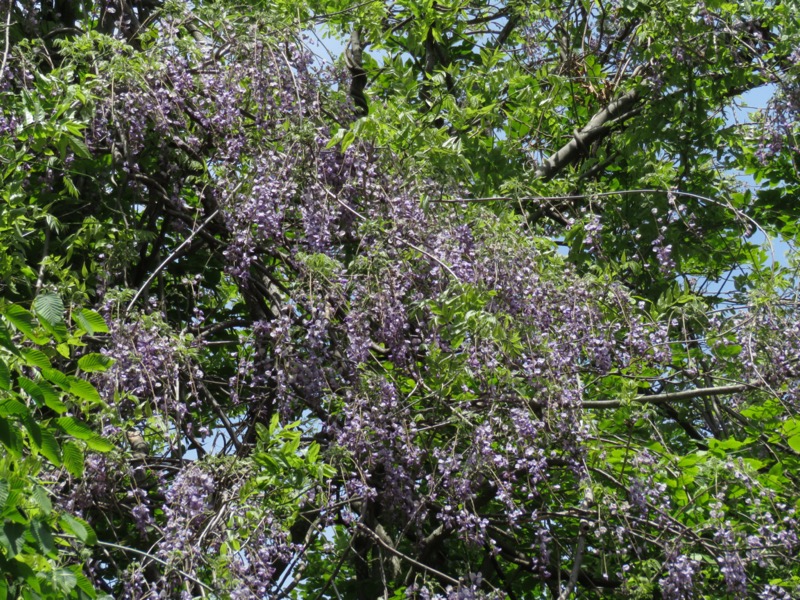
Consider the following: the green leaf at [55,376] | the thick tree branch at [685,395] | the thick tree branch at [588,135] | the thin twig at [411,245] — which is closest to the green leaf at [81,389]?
the green leaf at [55,376]

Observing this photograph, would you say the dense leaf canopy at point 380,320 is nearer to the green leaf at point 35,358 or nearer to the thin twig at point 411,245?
the thin twig at point 411,245

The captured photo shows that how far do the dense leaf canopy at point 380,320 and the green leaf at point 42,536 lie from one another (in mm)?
610

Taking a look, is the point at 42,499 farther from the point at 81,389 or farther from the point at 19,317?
the point at 19,317

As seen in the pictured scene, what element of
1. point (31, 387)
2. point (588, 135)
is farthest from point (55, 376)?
point (588, 135)

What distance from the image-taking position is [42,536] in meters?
2.28

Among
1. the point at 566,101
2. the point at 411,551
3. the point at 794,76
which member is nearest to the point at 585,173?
the point at 566,101

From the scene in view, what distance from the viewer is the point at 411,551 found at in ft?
14.5

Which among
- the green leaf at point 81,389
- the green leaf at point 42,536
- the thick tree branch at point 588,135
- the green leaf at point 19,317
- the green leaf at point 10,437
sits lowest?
the green leaf at point 42,536

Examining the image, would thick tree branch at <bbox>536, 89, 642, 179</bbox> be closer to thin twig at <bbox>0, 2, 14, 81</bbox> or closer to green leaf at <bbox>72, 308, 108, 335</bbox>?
thin twig at <bbox>0, 2, 14, 81</bbox>

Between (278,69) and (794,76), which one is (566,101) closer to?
(794,76)

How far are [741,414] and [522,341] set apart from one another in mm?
892

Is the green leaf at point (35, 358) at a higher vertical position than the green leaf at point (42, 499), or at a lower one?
higher

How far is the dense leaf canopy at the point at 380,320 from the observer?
3539 millimetres

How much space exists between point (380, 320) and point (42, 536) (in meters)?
1.74
